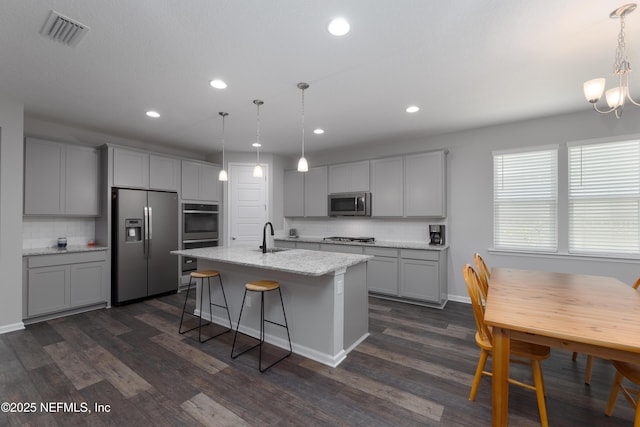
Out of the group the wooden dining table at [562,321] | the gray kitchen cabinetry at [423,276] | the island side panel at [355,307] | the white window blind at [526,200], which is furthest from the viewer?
the gray kitchen cabinetry at [423,276]

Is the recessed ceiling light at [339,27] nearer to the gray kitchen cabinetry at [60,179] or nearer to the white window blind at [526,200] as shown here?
the white window blind at [526,200]

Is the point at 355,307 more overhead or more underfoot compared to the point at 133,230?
more underfoot

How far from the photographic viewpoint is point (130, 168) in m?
4.36

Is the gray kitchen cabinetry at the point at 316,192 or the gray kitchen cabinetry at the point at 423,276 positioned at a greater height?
the gray kitchen cabinetry at the point at 316,192

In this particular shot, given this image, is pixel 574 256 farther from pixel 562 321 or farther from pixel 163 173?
pixel 163 173

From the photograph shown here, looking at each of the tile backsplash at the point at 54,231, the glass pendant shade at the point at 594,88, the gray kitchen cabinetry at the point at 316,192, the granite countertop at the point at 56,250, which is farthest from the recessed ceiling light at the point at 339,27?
the tile backsplash at the point at 54,231

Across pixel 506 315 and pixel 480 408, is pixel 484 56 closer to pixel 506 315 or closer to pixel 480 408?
pixel 506 315

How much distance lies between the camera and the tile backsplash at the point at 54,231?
390 centimetres

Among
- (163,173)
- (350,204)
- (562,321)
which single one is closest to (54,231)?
(163,173)

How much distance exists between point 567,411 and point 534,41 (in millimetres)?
2660

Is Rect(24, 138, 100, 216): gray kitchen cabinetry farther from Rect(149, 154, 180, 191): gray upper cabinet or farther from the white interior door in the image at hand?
the white interior door

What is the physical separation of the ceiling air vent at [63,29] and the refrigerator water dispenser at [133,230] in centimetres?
275

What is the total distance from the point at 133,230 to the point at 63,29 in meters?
3.01

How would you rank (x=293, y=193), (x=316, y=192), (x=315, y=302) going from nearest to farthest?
(x=315, y=302) < (x=316, y=192) < (x=293, y=193)
